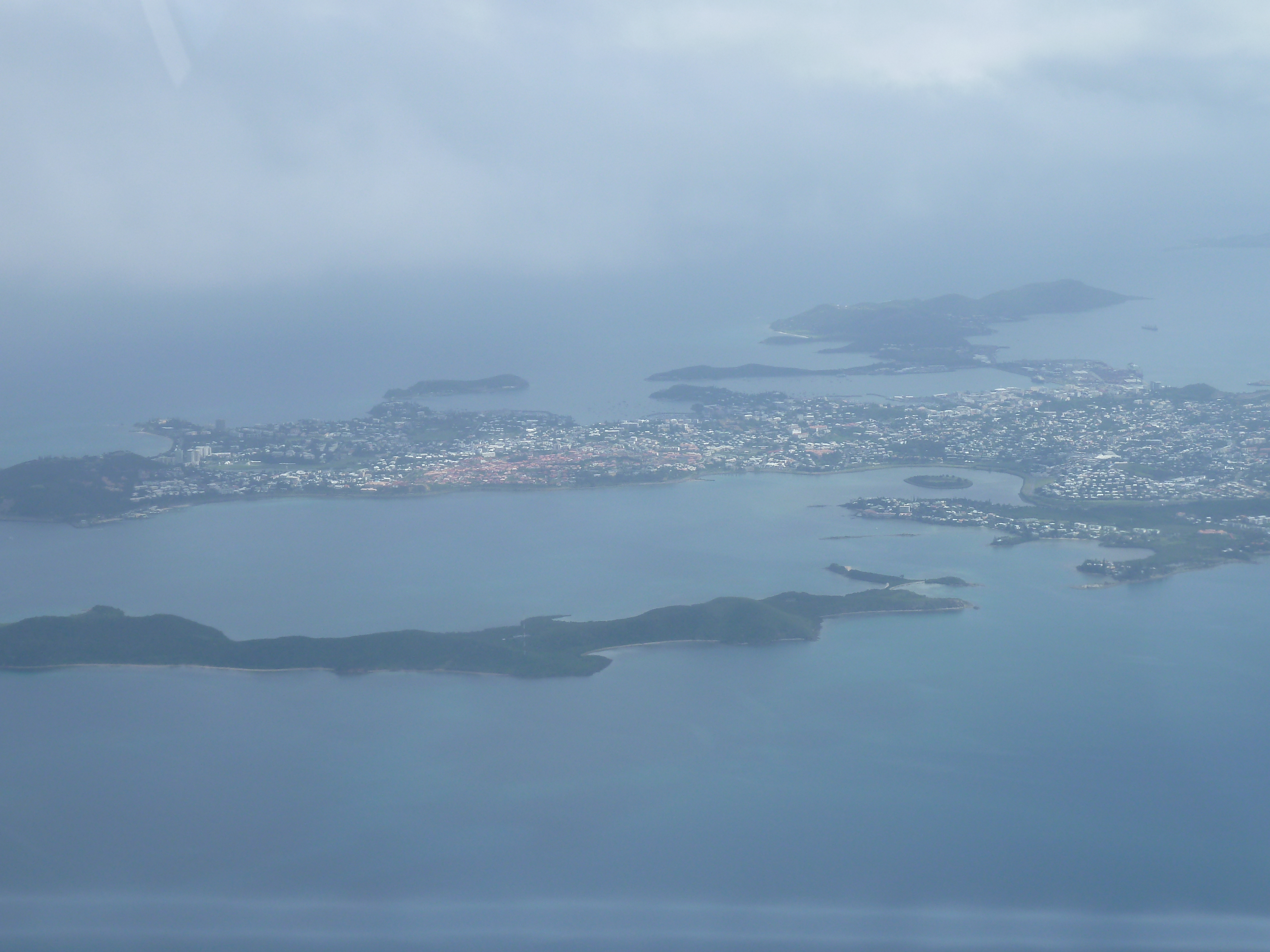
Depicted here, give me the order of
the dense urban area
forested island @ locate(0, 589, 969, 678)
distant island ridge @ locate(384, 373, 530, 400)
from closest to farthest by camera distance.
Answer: forested island @ locate(0, 589, 969, 678) < the dense urban area < distant island ridge @ locate(384, 373, 530, 400)

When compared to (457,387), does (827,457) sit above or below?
below

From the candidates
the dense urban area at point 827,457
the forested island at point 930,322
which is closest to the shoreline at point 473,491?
the dense urban area at point 827,457

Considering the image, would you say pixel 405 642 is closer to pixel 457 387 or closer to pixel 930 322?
pixel 457 387

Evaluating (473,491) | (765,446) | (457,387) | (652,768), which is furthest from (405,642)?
(457,387)

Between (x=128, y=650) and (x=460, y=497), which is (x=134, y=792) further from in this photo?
(x=460, y=497)

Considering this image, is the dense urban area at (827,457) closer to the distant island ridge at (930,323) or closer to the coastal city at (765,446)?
the coastal city at (765,446)

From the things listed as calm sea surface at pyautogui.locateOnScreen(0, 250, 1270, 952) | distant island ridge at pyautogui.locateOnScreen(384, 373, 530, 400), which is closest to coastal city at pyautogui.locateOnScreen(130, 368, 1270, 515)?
distant island ridge at pyautogui.locateOnScreen(384, 373, 530, 400)

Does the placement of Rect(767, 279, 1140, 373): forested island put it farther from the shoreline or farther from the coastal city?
the shoreline
